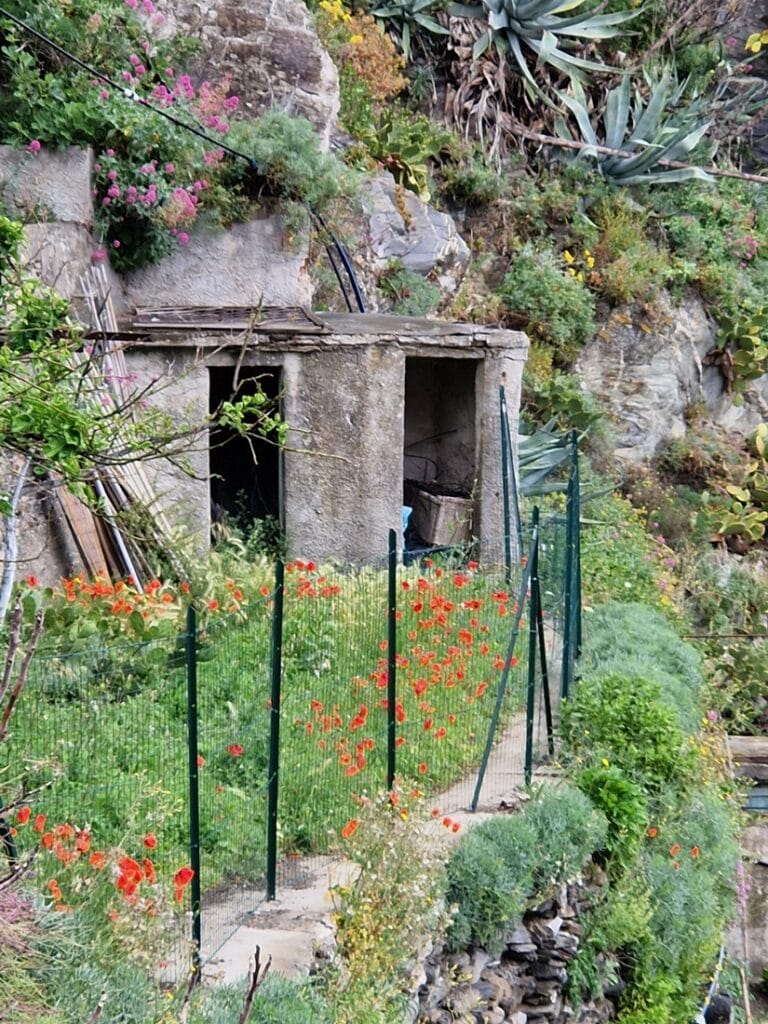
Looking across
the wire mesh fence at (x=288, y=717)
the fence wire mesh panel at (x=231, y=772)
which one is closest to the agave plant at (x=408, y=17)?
the wire mesh fence at (x=288, y=717)

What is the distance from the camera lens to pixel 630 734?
27.5 feet

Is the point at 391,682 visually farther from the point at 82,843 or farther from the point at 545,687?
the point at 82,843

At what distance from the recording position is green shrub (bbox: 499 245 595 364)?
59.6 feet

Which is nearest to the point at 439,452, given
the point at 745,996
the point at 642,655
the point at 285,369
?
the point at 285,369

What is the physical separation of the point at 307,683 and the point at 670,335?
44.0ft

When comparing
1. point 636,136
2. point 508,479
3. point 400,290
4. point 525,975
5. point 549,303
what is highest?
point 636,136

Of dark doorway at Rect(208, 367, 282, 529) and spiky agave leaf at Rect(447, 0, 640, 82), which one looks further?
spiky agave leaf at Rect(447, 0, 640, 82)

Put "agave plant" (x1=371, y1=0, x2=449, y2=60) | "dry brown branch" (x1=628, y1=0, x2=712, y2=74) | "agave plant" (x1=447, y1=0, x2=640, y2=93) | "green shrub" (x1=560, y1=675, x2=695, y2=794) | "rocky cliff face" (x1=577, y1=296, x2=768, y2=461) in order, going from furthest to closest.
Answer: "dry brown branch" (x1=628, y1=0, x2=712, y2=74) < "rocky cliff face" (x1=577, y1=296, x2=768, y2=461) < "agave plant" (x1=447, y1=0, x2=640, y2=93) < "agave plant" (x1=371, y1=0, x2=449, y2=60) < "green shrub" (x1=560, y1=675, x2=695, y2=794)

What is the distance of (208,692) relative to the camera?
6980 mm

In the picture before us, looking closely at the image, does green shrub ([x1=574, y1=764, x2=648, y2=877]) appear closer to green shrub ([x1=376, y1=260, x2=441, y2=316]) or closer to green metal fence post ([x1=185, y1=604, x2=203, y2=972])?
green metal fence post ([x1=185, y1=604, x2=203, y2=972])

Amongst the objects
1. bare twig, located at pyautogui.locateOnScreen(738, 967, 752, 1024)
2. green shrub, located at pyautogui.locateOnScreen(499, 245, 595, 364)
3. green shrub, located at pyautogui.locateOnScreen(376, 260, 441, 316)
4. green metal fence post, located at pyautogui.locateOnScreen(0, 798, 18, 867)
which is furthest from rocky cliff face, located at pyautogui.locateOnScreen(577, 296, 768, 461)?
green metal fence post, located at pyautogui.locateOnScreen(0, 798, 18, 867)

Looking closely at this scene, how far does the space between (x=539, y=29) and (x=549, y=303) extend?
182 inches

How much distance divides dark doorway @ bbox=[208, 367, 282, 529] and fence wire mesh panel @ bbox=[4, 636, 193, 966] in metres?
4.77

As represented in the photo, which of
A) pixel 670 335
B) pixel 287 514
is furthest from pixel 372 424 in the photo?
pixel 670 335
